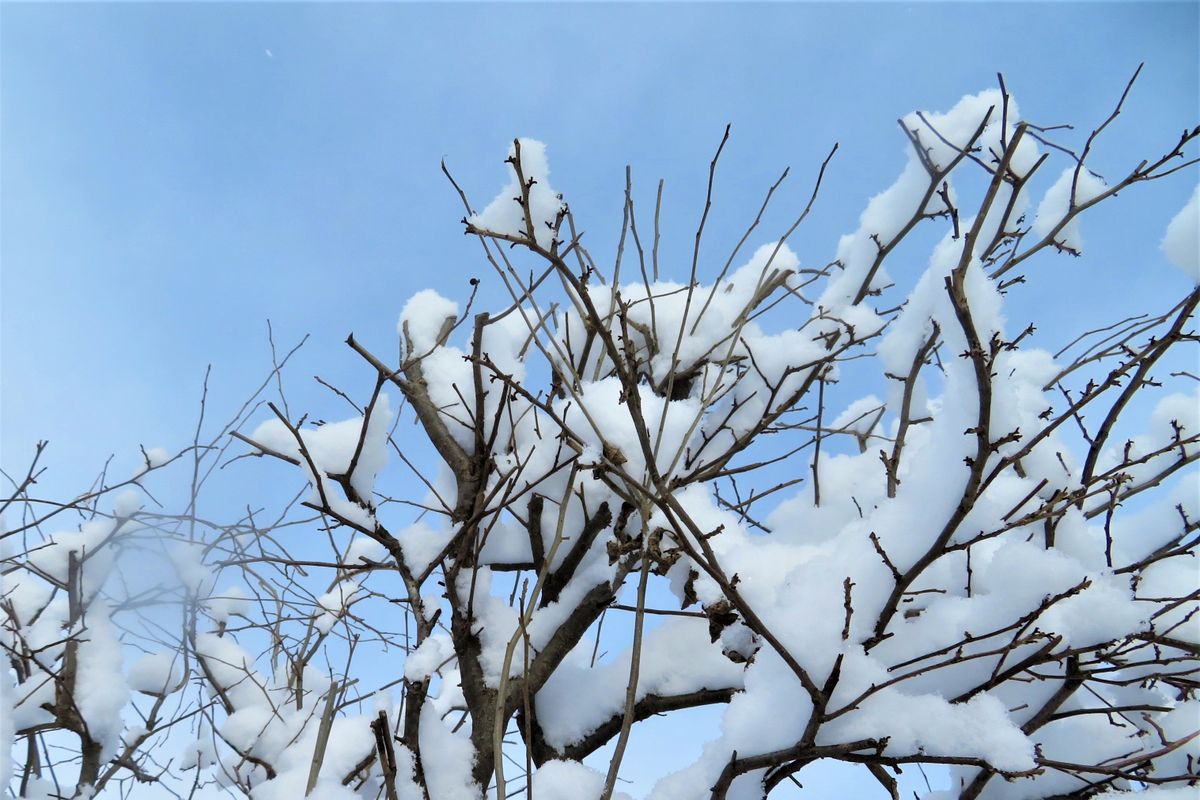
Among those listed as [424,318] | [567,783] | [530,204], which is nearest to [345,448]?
[424,318]

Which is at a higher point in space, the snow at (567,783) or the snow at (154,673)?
the snow at (154,673)

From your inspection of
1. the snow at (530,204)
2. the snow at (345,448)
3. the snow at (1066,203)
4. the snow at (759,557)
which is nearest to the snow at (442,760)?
the snow at (759,557)

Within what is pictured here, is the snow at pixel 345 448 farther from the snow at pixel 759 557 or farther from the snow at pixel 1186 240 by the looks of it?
the snow at pixel 1186 240

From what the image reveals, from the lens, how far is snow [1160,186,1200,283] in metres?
1.75

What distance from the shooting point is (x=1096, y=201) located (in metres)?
2.12

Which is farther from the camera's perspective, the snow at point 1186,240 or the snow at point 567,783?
the snow at point 1186,240

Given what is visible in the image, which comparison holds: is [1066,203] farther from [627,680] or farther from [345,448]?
[345,448]

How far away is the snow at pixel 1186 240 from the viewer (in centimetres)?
175

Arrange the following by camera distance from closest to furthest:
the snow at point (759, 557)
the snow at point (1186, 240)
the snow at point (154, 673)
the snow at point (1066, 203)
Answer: the snow at point (759, 557), the snow at point (1186, 240), the snow at point (1066, 203), the snow at point (154, 673)

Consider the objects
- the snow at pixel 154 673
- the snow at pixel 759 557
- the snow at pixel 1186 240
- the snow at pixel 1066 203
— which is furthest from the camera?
the snow at pixel 154 673

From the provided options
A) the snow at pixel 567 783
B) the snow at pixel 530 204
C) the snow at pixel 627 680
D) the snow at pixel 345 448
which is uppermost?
the snow at pixel 530 204

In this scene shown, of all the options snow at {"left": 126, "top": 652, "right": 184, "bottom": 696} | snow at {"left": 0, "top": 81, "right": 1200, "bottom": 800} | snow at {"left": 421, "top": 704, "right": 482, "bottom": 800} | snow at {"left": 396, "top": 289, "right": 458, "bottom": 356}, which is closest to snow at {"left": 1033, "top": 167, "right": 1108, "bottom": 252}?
snow at {"left": 0, "top": 81, "right": 1200, "bottom": 800}

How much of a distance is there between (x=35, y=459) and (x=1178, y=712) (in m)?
3.57

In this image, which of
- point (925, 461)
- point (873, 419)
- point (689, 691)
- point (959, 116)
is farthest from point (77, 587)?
point (959, 116)
